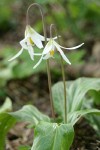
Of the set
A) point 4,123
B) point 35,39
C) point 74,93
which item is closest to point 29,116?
point 4,123

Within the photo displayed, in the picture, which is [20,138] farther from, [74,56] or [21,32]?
[21,32]

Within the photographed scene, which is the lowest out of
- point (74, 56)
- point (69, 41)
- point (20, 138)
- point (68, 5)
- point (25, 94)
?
point (20, 138)

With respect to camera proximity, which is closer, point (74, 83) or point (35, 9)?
point (74, 83)

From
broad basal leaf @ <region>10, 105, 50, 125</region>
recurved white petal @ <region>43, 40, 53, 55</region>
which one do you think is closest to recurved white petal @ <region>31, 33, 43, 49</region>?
recurved white petal @ <region>43, 40, 53, 55</region>

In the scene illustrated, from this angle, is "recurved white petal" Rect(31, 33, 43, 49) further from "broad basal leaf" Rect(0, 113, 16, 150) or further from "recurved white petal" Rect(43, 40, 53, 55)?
"broad basal leaf" Rect(0, 113, 16, 150)

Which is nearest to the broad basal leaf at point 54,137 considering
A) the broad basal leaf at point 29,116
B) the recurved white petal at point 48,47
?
the broad basal leaf at point 29,116

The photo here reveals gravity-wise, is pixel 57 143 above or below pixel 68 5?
below

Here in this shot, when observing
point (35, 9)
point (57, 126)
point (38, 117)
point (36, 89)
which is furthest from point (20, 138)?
point (35, 9)
